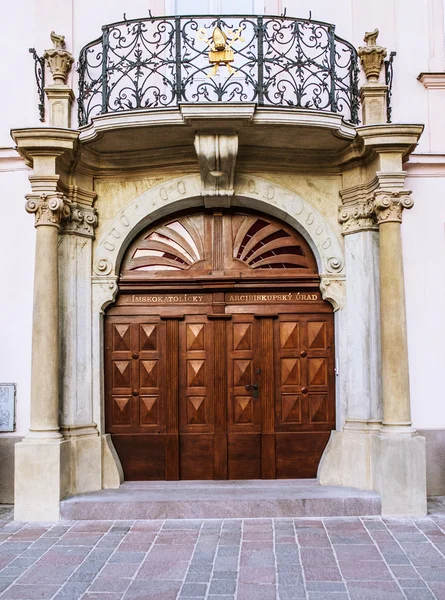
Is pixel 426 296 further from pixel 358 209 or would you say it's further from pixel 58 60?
pixel 58 60

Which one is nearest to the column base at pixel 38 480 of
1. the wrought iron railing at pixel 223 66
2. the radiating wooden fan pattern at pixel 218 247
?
the radiating wooden fan pattern at pixel 218 247

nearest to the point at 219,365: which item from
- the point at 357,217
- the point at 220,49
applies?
the point at 357,217

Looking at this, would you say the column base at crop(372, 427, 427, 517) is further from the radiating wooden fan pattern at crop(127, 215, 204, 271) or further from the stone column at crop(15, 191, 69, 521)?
the stone column at crop(15, 191, 69, 521)

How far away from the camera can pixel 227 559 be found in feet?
19.8

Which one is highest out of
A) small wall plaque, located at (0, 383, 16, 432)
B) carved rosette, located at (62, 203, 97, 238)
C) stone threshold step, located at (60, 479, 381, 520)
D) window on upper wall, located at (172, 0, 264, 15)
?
window on upper wall, located at (172, 0, 264, 15)

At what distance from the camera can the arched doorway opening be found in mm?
8492

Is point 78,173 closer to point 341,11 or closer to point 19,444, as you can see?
point 19,444

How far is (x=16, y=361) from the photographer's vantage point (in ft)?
27.0

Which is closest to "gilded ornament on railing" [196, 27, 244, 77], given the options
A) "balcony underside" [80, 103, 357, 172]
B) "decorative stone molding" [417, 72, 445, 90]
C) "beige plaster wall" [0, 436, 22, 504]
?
"balcony underside" [80, 103, 357, 172]

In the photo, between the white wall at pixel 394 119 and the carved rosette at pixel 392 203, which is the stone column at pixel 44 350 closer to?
the white wall at pixel 394 119

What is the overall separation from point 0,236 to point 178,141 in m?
2.43

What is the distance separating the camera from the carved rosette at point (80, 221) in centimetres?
820

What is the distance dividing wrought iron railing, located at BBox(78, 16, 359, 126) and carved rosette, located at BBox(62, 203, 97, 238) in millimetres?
1022

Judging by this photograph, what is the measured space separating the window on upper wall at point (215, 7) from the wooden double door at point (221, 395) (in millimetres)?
3716
